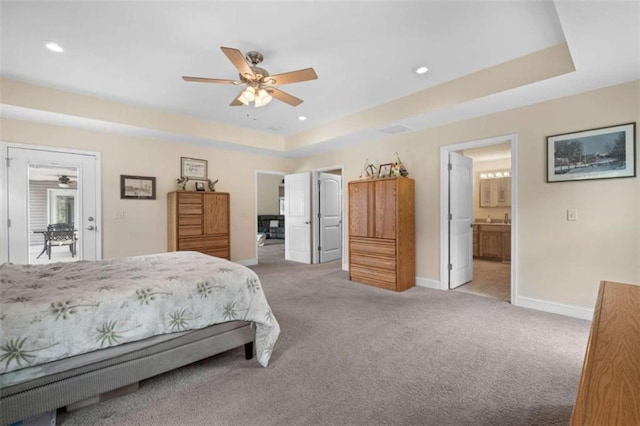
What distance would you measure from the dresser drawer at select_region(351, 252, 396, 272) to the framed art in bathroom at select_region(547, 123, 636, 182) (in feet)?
7.01

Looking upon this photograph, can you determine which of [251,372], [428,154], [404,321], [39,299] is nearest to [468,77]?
[428,154]

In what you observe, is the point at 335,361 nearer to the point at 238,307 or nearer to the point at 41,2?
the point at 238,307

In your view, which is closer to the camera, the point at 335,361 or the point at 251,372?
the point at 251,372

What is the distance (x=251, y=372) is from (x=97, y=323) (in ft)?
3.46

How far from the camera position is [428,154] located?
14.2 feet

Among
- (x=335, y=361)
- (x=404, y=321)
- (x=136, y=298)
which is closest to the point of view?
(x=136, y=298)

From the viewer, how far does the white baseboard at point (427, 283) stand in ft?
13.9

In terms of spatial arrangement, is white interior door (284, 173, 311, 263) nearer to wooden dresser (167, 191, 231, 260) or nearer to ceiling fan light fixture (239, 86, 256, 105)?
wooden dresser (167, 191, 231, 260)

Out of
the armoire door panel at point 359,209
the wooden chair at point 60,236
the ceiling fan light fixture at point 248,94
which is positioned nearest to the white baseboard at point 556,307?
the armoire door panel at point 359,209

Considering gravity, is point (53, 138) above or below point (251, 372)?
above

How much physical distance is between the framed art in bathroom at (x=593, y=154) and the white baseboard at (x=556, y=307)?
54.9 inches

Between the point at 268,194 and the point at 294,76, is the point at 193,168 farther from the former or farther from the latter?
the point at 268,194

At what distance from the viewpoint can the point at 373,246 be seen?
175 inches

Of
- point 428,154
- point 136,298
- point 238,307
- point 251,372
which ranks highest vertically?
point 428,154
